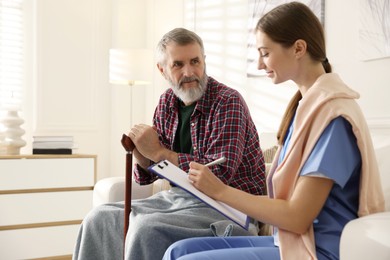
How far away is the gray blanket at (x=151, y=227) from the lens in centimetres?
193

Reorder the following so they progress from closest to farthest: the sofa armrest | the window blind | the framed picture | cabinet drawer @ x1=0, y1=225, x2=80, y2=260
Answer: the sofa armrest
the framed picture
cabinet drawer @ x1=0, y1=225, x2=80, y2=260
the window blind

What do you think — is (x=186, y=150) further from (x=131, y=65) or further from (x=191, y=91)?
(x=131, y=65)

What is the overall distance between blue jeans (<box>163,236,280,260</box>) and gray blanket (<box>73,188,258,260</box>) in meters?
0.27

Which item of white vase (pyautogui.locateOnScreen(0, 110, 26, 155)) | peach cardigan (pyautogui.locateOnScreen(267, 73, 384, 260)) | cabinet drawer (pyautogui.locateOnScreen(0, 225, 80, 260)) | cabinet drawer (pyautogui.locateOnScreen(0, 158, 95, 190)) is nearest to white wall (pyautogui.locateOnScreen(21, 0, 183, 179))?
white vase (pyautogui.locateOnScreen(0, 110, 26, 155))

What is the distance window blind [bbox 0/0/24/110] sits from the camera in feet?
15.1

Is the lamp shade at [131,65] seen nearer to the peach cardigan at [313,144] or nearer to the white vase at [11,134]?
the white vase at [11,134]

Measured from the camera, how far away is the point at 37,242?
393 cm

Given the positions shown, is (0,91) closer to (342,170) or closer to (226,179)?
(226,179)

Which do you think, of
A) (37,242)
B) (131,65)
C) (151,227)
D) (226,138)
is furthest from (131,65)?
(151,227)

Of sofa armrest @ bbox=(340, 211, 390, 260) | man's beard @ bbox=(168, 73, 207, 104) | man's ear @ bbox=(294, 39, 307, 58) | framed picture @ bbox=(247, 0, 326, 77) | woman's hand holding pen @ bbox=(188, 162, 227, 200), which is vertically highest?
framed picture @ bbox=(247, 0, 326, 77)

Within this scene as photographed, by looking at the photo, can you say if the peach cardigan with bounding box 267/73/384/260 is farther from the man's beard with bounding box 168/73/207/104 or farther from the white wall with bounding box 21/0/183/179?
the white wall with bounding box 21/0/183/179

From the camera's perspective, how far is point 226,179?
2.07m

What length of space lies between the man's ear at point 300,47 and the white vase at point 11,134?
3.13 metres

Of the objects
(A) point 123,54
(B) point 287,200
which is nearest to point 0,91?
(A) point 123,54
